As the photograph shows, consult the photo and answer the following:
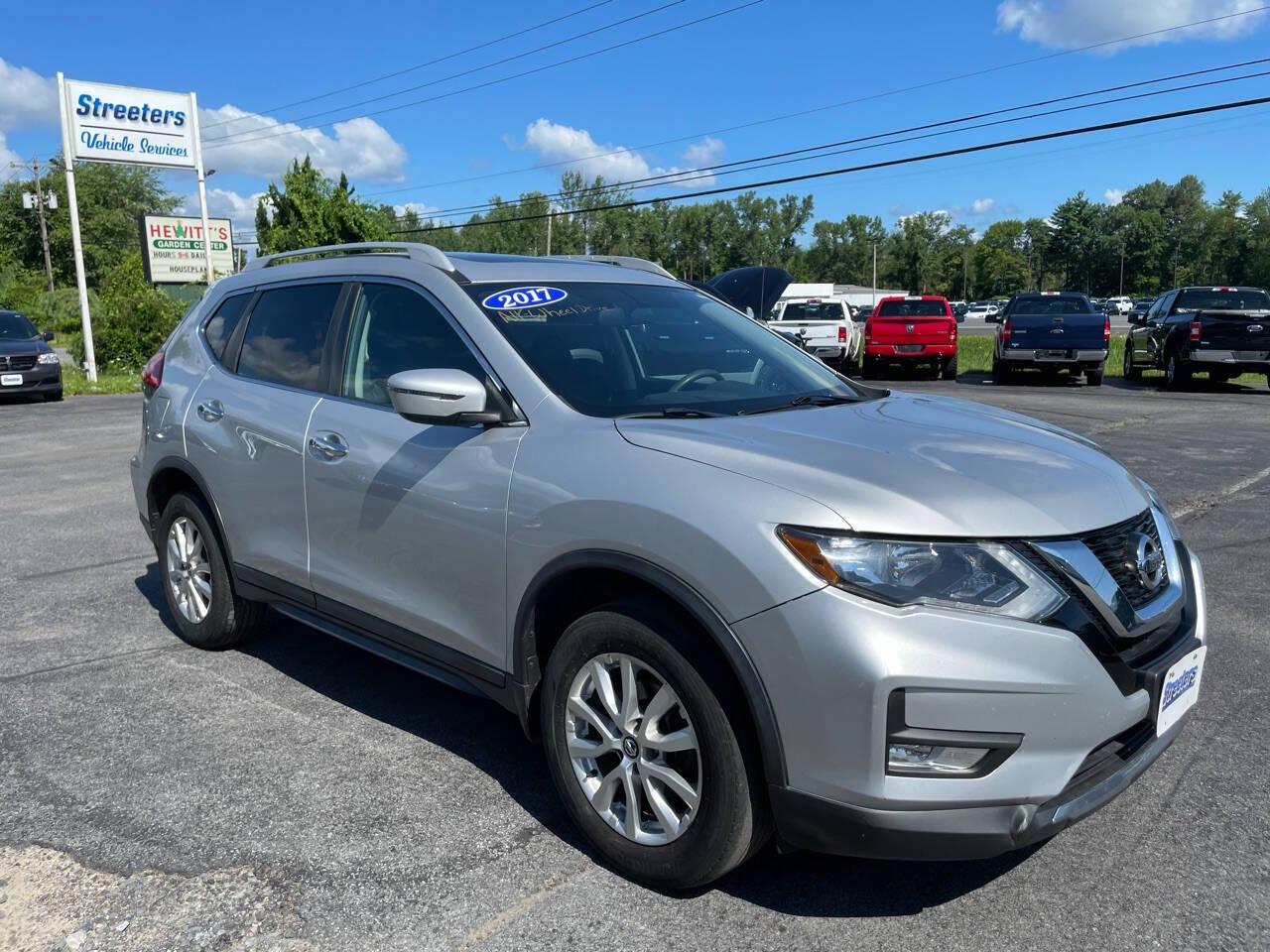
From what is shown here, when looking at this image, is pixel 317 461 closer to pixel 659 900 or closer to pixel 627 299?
pixel 627 299

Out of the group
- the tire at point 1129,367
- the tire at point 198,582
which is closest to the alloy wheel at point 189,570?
the tire at point 198,582

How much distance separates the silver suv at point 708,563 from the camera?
7.76ft

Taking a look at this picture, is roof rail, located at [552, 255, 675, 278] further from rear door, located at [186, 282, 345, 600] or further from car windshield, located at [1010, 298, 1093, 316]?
car windshield, located at [1010, 298, 1093, 316]

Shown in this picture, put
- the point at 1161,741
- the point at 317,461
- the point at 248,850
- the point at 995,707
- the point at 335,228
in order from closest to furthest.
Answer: the point at 995,707 → the point at 1161,741 → the point at 248,850 → the point at 317,461 → the point at 335,228

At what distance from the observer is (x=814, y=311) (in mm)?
25312

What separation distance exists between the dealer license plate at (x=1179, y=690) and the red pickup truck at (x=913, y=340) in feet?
66.2

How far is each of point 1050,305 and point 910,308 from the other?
11.0 feet

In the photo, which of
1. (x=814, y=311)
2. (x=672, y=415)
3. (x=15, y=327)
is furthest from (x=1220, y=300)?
(x=15, y=327)

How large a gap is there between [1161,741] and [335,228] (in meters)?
42.0

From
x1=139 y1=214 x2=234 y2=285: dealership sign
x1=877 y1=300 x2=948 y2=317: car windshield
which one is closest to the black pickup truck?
x1=877 y1=300 x2=948 y2=317: car windshield

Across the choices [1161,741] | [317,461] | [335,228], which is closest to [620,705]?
[1161,741]

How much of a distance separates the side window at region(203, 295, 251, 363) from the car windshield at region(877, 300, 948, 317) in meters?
19.8

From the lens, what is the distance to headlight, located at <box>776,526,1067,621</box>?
2.37 meters

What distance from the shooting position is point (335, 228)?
41031 mm
